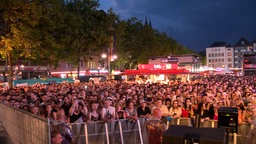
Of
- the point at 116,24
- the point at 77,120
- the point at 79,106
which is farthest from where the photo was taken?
the point at 116,24

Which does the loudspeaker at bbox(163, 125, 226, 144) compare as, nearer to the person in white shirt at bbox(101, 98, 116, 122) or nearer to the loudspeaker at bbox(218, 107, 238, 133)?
the loudspeaker at bbox(218, 107, 238, 133)

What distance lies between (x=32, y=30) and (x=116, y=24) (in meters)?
23.7

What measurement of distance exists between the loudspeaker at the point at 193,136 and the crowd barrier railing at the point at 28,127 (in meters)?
2.53

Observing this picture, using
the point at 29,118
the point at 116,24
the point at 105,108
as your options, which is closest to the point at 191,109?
the point at 105,108

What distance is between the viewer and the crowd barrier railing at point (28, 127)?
228 inches

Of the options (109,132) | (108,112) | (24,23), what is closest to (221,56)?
(24,23)

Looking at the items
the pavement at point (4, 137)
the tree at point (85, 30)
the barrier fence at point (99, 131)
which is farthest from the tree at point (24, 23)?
the barrier fence at point (99, 131)

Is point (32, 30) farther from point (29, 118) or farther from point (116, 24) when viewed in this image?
point (116, 24)

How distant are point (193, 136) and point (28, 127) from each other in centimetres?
466

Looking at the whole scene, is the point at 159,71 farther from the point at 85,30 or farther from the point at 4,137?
the point at 4,137

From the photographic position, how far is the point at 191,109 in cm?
1113

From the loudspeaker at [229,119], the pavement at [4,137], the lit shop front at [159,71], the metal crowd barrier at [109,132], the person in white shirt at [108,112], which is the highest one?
the lit shop front at [159,71]

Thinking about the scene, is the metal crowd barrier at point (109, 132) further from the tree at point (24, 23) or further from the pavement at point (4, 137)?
the tree at point (24, 23)

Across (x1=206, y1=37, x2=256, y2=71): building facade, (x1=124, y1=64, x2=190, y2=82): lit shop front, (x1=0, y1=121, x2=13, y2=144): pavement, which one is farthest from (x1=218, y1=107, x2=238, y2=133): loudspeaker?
(x1=206, y1=37, x2=256, y2=71): building facade
